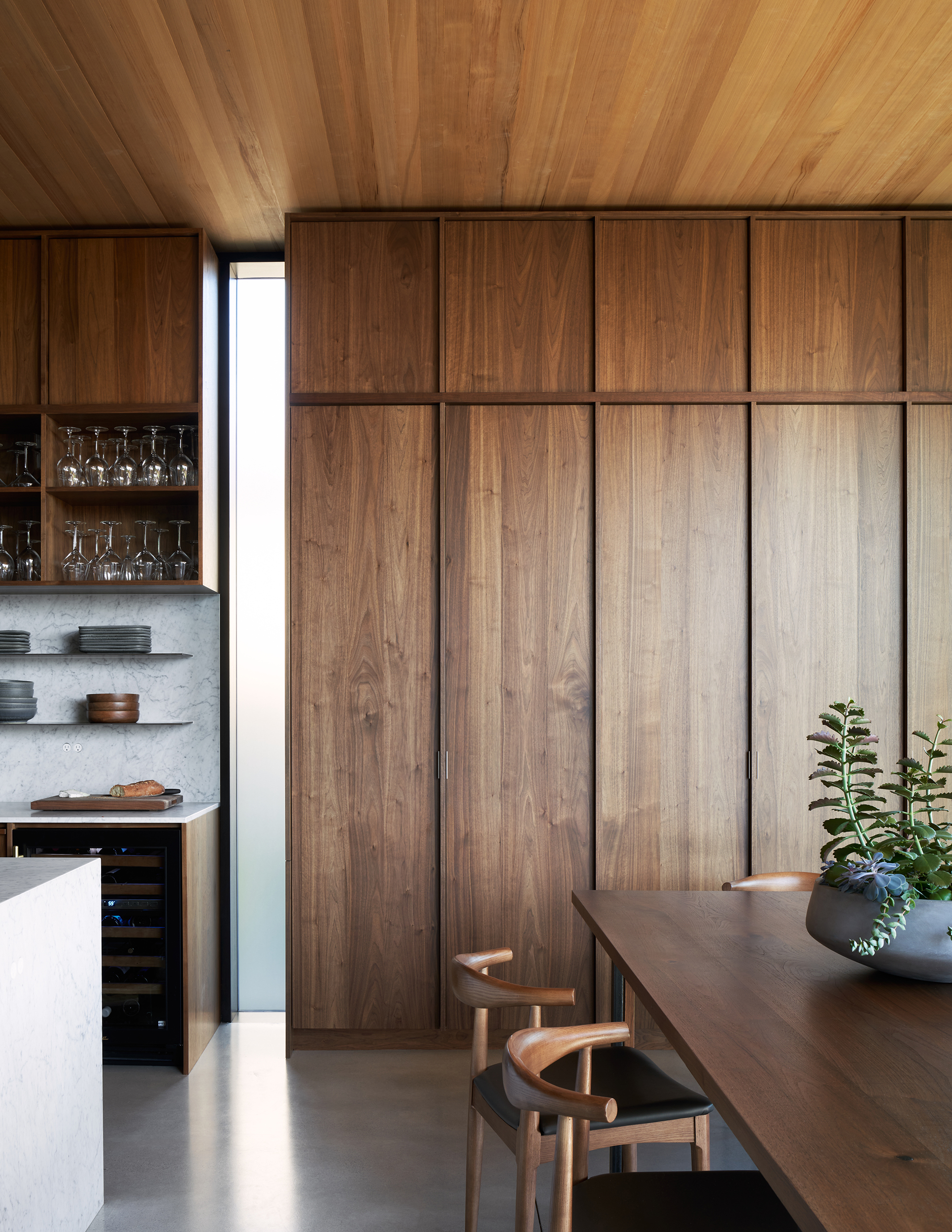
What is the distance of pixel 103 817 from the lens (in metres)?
3.44

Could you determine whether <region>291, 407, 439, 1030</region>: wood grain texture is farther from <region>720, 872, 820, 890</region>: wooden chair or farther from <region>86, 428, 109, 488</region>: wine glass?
<region>720, 872, 820, 890</region>: wooden chair

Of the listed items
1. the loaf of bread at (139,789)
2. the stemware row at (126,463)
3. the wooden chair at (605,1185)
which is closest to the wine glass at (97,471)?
the stemware row at (126,463)

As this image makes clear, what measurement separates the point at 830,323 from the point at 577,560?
51.9 inches

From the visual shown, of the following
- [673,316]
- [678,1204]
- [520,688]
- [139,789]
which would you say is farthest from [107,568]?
[678,1204]

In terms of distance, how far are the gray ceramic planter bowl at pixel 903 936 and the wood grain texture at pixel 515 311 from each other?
233 centimetres

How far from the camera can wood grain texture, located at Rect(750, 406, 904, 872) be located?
3.46 meters

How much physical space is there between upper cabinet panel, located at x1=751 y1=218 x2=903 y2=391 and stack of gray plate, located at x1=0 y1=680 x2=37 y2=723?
3171 millimetres

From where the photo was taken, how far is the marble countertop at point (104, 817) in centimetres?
339

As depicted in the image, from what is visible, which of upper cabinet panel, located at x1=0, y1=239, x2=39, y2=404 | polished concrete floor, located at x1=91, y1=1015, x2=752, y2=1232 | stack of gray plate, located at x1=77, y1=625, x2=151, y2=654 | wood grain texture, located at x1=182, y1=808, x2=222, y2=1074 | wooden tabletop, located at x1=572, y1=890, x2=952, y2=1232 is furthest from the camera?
stack of gray plate, located at x1=77, y1=625, x2=151, y2=654

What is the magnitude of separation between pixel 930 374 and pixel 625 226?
50.5 inches

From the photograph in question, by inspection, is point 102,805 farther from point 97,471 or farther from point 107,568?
point 97,471

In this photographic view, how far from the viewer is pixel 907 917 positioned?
5.38 feet

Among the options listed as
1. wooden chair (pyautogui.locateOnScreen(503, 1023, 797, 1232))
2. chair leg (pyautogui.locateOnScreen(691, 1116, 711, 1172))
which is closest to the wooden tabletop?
wooden chair (pyautogui.locateOnScreen(503, 1023, 797, 1232))

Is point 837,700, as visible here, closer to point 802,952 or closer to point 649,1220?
Result: point 802,952
